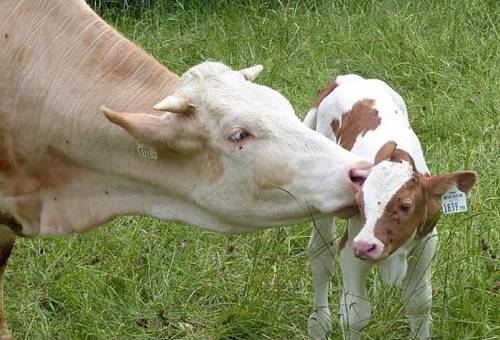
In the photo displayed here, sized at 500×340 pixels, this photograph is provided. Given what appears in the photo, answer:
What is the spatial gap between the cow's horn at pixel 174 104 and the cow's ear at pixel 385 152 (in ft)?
2.55

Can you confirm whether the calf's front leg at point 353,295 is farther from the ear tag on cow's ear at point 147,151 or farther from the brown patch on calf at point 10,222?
the brown patch on calf at point 10,222

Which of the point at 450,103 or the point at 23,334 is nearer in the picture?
the point at 23,334

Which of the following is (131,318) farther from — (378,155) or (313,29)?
(313,29)

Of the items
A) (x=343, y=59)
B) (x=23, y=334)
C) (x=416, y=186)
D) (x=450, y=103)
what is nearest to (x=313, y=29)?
(x=343, y=59)

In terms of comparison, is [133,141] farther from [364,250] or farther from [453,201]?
[453,201]

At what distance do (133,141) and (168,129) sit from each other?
0.23 m

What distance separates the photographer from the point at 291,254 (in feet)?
18.8

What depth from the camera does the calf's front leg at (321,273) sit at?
4.99 metres

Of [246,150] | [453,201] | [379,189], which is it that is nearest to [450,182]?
[453,201]

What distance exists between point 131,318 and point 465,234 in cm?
152

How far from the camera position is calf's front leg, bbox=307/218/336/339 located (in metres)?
4.99

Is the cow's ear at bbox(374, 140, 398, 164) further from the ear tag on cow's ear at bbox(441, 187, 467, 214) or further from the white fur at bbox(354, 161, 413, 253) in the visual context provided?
the ear tag on cow's ear at bbox(441, 187, 467, 214)

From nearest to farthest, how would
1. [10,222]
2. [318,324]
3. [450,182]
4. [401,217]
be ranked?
1. [401,217]
2. [450,182]
3. [10,222]
4. [318,324]

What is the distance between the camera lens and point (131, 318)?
527 centimetres
